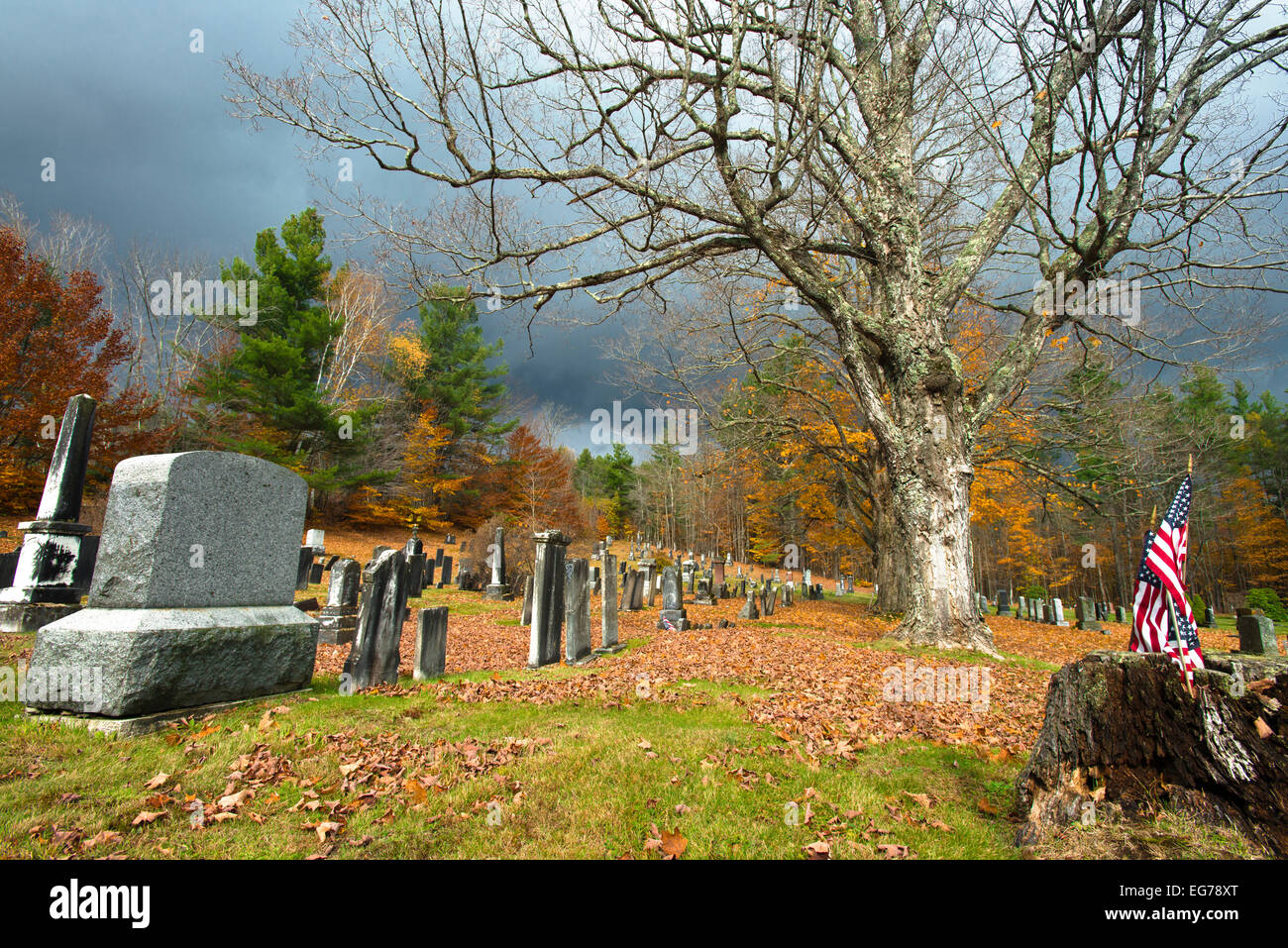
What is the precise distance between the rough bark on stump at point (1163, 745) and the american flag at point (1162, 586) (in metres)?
0.45

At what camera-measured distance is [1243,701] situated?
8.51 ft

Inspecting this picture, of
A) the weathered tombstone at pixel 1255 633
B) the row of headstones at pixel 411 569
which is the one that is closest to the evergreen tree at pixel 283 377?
the row of headstones at pixel 411 569

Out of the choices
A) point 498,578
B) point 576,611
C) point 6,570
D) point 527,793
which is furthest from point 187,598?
point 498,578

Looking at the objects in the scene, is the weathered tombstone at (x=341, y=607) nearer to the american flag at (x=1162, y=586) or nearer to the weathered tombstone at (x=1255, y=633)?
the american flag at (x=1162, y=586)

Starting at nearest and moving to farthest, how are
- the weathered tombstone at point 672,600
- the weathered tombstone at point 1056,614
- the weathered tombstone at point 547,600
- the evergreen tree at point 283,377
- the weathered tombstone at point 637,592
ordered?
the weathered tombstone at point 547,600
the weathered tombstone at point 672,600
the weathered tombstone at point 637,592
the weathered tombstone at point 1056,614
the evergreen tree at point 283,377

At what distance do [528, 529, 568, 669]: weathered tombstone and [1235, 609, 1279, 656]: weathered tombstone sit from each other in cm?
1017

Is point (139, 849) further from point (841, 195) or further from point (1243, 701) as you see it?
point (841, 195)

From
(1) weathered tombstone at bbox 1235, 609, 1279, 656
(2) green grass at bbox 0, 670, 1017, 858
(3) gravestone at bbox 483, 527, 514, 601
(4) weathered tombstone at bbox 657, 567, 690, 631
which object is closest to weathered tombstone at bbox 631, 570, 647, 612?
(4) weathered tombstone at bbox 657, 567, 690, 631

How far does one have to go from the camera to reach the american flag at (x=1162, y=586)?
3361 mm

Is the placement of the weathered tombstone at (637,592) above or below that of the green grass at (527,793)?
below

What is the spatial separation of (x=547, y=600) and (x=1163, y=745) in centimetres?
617

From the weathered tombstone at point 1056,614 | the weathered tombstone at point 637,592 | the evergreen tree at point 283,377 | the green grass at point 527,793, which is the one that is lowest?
the weathered tombstone at point 1056,614
